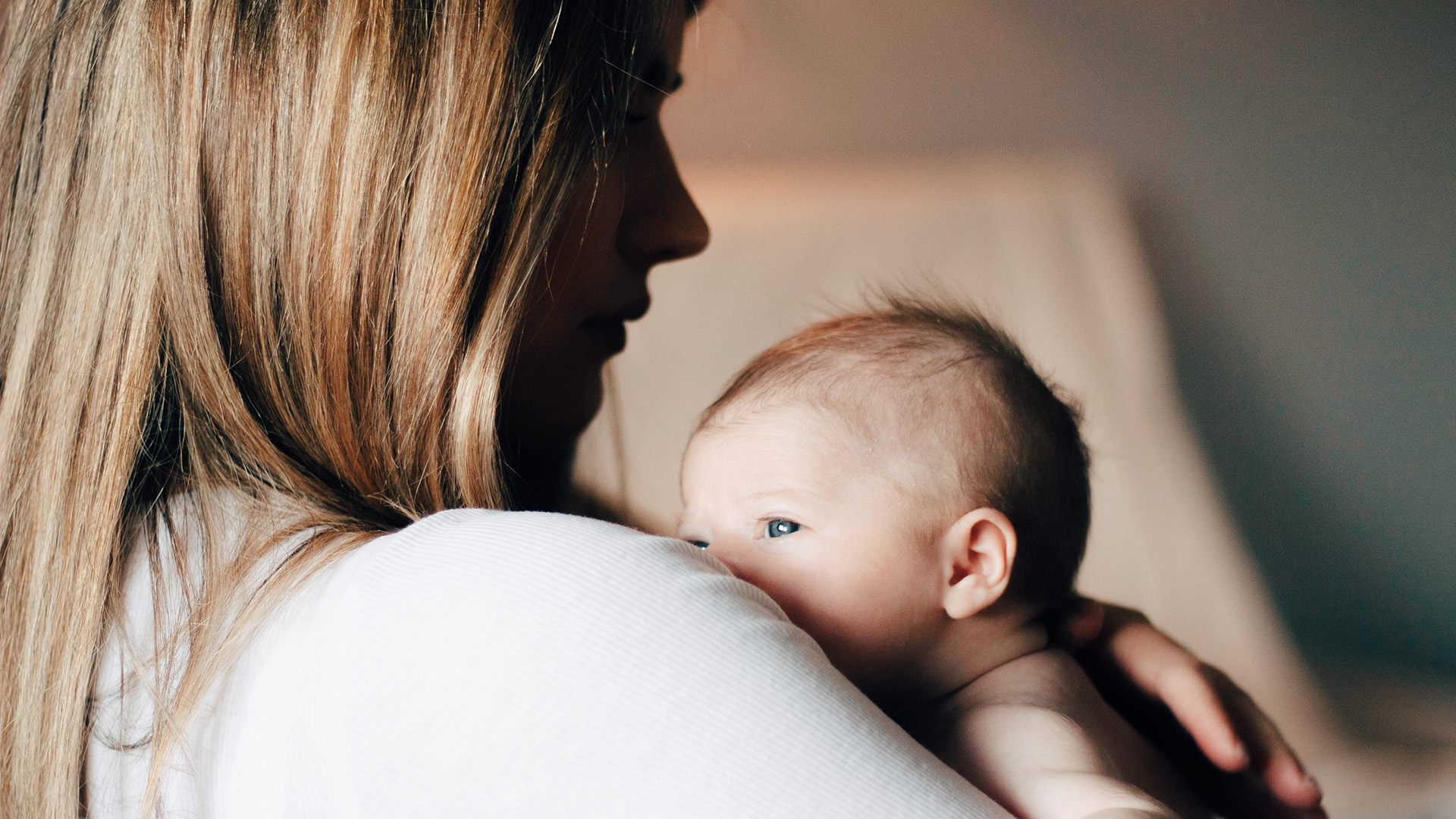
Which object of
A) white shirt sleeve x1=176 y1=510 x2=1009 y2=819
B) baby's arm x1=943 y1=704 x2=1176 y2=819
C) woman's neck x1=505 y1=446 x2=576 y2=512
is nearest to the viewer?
white shirt sleeve x1=176 y1=510 x2=1009 y2=819

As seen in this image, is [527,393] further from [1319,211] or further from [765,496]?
[1319,211]

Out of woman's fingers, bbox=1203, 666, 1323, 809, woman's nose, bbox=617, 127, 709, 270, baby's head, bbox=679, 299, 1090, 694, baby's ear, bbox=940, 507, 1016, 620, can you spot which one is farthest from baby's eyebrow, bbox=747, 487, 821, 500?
woman's fingers, bbox=1203, 666, 1323, 809

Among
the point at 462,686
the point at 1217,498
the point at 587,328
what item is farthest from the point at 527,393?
the point at 1217,498

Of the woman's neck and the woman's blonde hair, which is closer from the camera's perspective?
the woman's blonde hair

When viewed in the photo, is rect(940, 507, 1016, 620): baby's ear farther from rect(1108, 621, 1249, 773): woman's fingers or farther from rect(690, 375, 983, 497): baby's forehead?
rect(1108, 621, 1249, 773): woman's fingers

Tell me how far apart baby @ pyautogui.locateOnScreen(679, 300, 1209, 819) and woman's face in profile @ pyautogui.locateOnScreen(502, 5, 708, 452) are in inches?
6.1

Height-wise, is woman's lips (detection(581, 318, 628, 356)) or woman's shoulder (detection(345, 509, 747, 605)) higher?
woman's lips (detection(581, 318, 628, 356))

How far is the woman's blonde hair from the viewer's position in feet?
1.82

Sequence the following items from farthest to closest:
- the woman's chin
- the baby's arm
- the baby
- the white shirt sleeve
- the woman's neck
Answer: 1. the woman's neck
2. the woman's chin
3. the baby
4. the baby's arm
5. the white shirt sleeve

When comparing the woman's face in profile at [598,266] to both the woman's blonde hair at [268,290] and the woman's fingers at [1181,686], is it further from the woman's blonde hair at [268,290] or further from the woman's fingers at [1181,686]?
the woman's fingers at [1181,686]

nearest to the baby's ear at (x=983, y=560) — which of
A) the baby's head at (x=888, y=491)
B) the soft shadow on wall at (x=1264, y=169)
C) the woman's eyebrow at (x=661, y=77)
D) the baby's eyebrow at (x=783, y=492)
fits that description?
the baby's head at (x=888, y=491)

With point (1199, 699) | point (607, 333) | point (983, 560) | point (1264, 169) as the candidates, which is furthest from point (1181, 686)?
point (1264, 169)

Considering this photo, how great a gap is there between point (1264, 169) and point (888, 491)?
1833mm

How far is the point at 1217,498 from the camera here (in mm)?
2115
